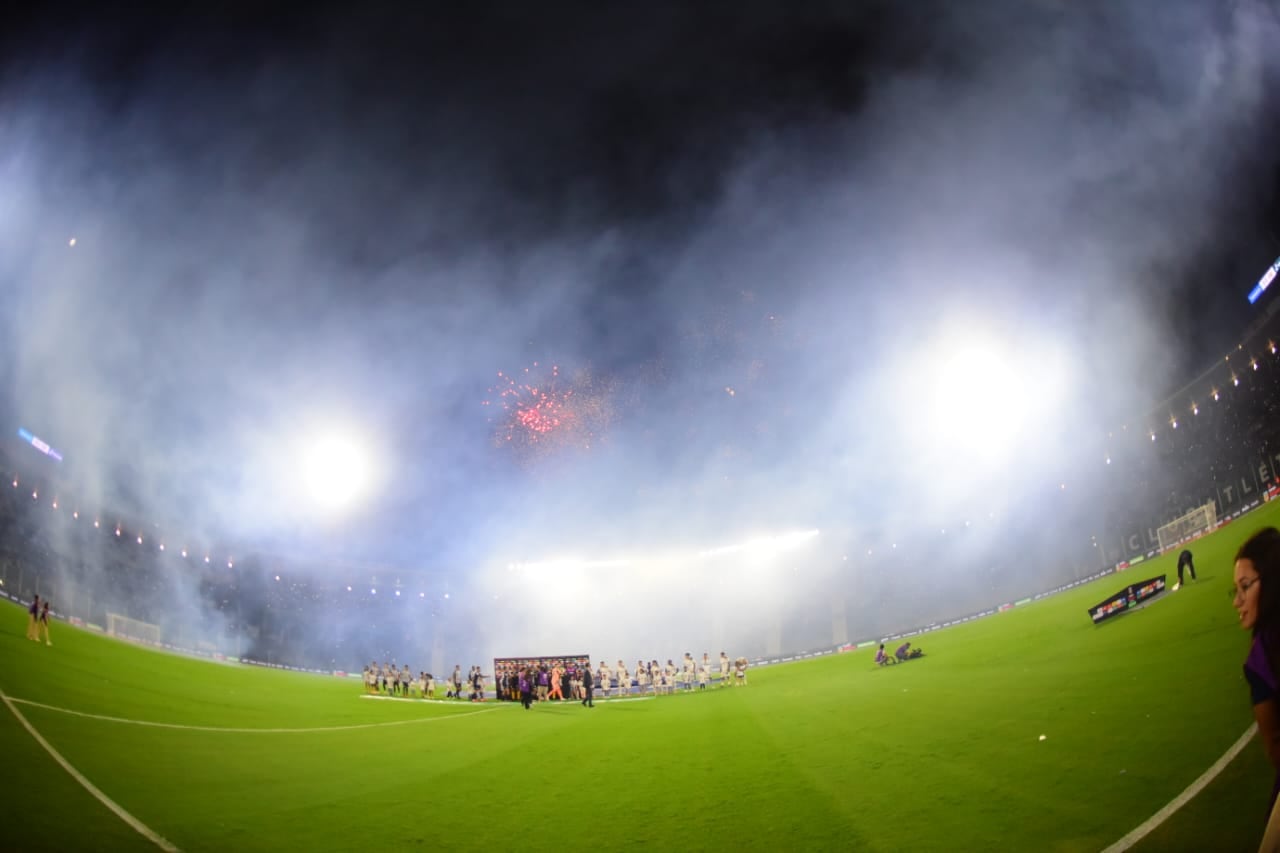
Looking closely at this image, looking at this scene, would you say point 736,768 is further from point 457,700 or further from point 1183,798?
point 457,700

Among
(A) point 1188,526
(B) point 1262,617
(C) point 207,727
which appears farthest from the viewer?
(A) point 1188,526

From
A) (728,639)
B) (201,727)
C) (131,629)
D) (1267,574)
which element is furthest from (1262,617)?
(728,639)

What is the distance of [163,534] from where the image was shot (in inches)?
1715

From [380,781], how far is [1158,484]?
163ft

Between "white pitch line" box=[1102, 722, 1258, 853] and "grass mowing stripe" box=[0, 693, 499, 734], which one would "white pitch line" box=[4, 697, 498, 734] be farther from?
"white pitch line" box=[1102, 722, 1258, 853]

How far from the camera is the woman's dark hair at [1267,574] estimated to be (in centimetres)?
307

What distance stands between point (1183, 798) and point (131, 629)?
51.4 meters

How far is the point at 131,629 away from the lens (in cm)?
3722

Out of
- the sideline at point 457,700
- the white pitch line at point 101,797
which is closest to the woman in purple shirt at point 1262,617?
the white pitch line at point 101,797

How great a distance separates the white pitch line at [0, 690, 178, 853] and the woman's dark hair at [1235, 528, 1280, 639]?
9.59 metres

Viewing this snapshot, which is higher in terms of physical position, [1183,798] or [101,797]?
[101,797]

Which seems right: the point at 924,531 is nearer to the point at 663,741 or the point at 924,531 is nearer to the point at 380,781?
the point at 663,741

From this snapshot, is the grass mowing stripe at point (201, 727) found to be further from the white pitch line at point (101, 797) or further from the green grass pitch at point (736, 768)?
the white pitch line at point (101, 797)

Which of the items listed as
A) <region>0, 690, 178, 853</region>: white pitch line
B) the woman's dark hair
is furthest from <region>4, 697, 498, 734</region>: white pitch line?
the woman's dark hair
